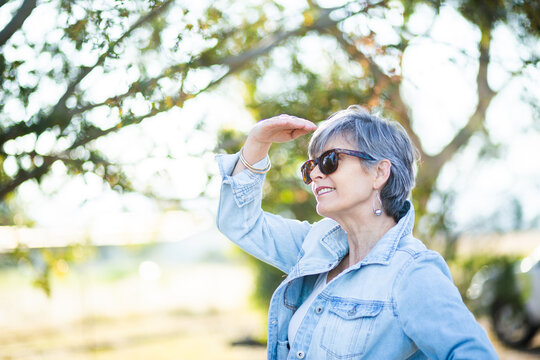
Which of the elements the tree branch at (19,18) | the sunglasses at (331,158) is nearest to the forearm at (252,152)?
the sunglasses at (331,158)

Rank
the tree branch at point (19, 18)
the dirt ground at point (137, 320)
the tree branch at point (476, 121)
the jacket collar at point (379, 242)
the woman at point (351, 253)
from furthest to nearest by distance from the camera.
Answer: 1. the dirt ground at point (137, 320)
2. the tree branch at point (476, 121)
3. the tree branch at point (19, 18)
4. the jacket collar at point (379, 242)
5. the woman at point (351, 253)

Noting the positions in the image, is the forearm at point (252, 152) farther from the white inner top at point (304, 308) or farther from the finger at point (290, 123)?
the white inner top at point (304, 308)

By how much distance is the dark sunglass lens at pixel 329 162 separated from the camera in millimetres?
1949

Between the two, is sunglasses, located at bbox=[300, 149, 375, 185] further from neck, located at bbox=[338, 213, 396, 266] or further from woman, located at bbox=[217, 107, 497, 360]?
neck, located at bbox=[338, 213, 396, 266]

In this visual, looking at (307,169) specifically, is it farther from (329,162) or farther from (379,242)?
(379,242)

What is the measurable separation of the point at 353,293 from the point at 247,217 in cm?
52

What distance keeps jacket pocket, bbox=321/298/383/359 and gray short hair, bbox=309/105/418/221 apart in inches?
16.2

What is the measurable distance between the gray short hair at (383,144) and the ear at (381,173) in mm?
18

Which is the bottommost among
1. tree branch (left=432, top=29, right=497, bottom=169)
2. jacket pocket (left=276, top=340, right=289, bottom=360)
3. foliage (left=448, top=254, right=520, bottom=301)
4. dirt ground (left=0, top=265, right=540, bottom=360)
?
dirt ground (left=0, top=265, right=540, bottom=360)

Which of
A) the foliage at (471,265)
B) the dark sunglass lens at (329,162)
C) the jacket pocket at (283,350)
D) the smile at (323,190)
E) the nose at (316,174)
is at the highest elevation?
the dark sunglass lens at (329,162)

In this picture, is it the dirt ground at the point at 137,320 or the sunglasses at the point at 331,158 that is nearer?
the sunglasses at the point at 331,158

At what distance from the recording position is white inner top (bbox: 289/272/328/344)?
1.93 metres

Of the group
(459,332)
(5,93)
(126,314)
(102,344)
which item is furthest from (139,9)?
(126,314)

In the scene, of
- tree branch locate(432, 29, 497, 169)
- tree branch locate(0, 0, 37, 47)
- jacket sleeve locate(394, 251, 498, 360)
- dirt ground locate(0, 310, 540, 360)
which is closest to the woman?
jacket sleeve locate(394, 251, 498, 360)
